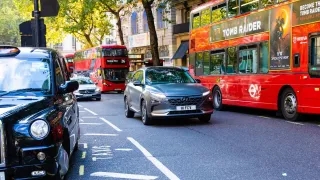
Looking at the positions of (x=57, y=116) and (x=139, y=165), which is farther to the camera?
(x=139, y=165)

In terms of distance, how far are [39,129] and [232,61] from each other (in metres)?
12.2

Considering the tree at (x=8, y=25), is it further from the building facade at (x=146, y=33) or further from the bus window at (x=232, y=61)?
the bus window at (x=232, y=61)

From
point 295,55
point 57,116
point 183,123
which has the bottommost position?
point 183,123

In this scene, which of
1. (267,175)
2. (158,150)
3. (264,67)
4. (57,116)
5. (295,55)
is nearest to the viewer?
(57,116)

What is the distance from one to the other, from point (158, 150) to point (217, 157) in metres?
1.24

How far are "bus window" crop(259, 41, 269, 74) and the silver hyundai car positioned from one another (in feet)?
8.45

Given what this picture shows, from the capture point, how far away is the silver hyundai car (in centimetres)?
1134

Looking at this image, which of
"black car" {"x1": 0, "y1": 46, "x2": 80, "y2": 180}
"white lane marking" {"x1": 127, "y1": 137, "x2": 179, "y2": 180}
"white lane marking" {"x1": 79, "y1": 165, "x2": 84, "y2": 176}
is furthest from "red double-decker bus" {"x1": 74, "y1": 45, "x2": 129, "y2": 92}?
"black car" {"x1": 0, "y1": 46, "x2": 80, "y2": 180}

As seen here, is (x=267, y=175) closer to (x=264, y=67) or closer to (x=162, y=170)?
(x=162, y=170)

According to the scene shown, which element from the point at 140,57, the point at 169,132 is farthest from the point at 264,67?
the point at 140,57

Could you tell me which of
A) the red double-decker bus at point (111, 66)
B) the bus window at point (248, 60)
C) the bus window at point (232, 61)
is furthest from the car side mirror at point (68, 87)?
the red double-decker bus at point (111, 66)

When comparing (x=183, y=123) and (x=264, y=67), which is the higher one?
(x=264, y=67)

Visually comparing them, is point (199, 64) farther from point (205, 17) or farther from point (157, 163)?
point (157, 163)

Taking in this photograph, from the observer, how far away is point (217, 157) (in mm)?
7254
